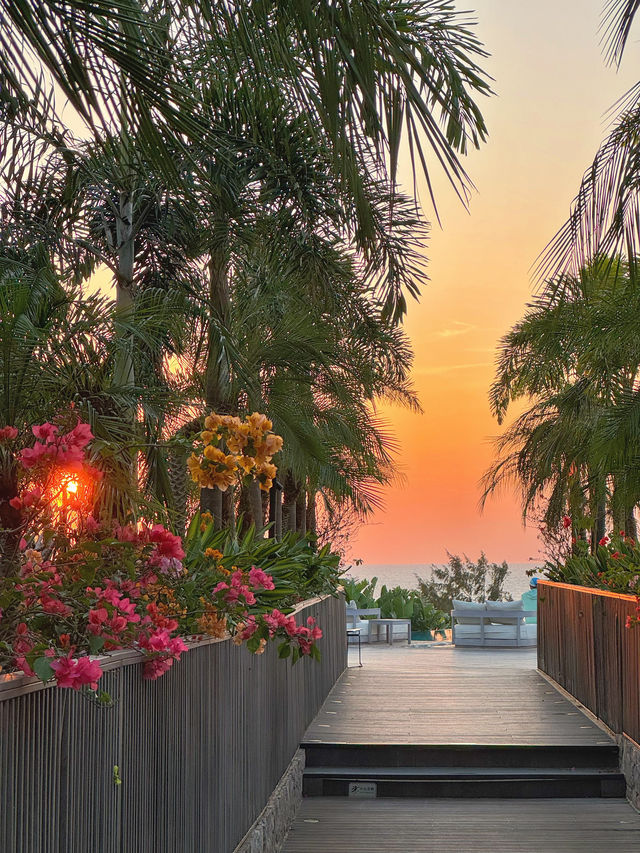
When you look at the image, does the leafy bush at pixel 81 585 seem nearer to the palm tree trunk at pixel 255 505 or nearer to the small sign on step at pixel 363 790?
the small sign on step at pixel 363 790

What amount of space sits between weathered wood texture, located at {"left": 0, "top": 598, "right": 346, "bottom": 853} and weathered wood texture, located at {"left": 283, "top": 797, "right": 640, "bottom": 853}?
84cm

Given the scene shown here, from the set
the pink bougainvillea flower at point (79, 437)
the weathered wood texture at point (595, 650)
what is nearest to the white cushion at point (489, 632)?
the weathered wood texture at point (595, 650)

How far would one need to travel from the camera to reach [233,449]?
363cm

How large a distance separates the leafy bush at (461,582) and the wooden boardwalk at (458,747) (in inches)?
600

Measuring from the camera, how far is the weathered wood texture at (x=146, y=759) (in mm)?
2523

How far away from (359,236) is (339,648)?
10.5 metres

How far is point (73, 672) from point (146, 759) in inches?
46.4

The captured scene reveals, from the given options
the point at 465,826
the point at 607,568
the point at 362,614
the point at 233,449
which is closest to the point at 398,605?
the point at 362,614

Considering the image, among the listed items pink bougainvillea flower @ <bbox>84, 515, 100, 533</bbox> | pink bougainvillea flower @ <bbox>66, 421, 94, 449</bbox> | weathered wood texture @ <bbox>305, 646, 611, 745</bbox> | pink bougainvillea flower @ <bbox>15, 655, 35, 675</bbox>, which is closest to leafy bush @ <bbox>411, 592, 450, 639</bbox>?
weathered wood texture @ <bbox>305, 646, 611, 745</bbox>

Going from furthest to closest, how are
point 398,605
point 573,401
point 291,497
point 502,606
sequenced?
point 398,605, point 502,606, point 291,497, point 573,401

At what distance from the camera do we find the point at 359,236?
345 centimetres

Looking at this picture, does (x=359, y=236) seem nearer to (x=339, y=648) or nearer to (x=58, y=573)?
(x=58, y=573)

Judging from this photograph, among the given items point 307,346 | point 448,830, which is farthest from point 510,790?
point 307,346

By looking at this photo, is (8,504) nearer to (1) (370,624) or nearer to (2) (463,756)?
(2) (463,756)
